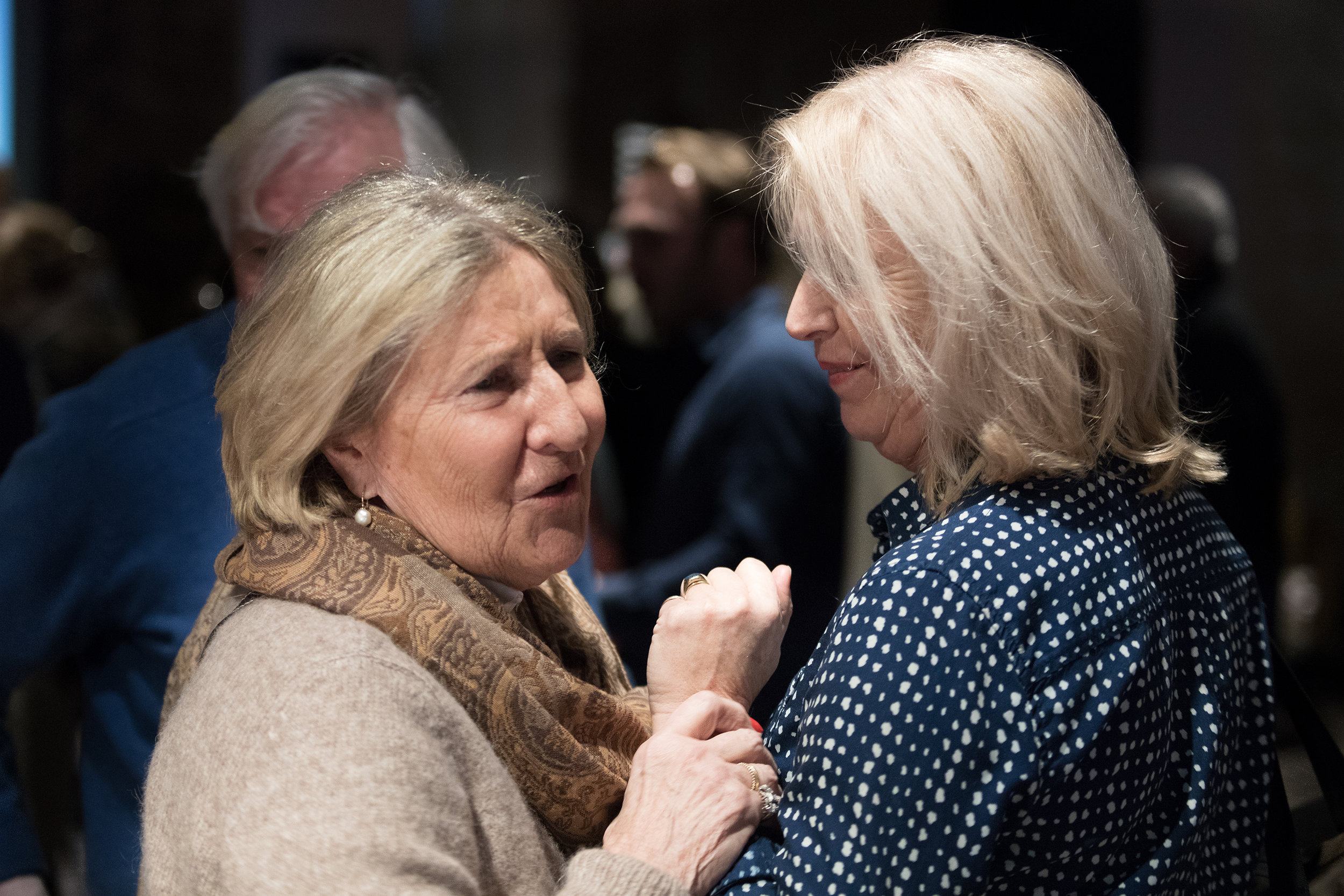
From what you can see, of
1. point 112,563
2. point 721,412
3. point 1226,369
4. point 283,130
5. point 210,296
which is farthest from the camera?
point 1226,369

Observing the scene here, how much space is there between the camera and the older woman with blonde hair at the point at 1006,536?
3.93 feet

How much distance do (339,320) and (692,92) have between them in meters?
3.42

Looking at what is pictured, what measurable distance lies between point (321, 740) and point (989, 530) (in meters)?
0.77

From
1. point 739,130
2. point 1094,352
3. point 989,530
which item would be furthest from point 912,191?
point 739,130

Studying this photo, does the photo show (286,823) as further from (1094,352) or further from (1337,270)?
(1337,270)

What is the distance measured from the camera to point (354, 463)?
4.69 feet

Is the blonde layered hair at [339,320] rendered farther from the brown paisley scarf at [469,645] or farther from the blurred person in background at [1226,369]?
the blurred person in background at [1226,369]

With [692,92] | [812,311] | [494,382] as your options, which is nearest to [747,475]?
[812,311]

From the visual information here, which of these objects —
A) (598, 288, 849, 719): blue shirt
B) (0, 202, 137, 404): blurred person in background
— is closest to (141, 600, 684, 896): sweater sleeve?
(598, 288, 849, 719): blue shirt

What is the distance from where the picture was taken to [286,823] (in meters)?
1.14

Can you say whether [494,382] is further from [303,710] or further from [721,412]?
[721,412]

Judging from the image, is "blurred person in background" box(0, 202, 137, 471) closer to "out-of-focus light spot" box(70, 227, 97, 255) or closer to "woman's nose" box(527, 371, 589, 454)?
"out-of-focus light spot" box(70, 227, 97, 255)

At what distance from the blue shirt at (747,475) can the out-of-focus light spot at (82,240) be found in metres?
1.77

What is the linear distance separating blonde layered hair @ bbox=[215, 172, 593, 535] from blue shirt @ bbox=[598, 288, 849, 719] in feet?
4.13
